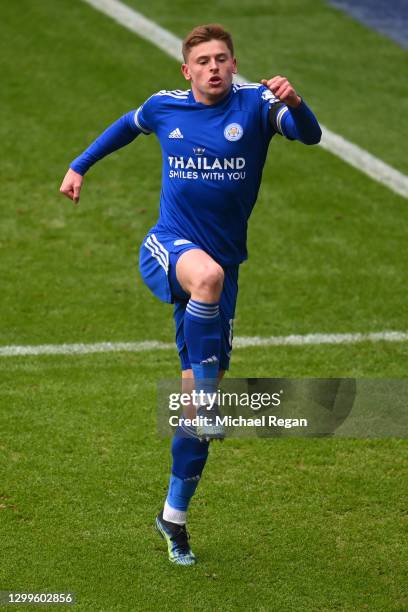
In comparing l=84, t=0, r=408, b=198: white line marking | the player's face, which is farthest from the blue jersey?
l=84, t=0, r=408, b=198: white line marking

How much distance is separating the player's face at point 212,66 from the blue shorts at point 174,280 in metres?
0.73

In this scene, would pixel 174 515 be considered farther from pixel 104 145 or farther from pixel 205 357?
pixel 104 145

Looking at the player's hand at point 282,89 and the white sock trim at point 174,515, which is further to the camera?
the white sock trim at point 174,515

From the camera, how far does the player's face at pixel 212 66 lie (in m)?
5.90

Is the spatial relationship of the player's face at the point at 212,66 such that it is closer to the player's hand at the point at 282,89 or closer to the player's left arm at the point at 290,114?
the player's left arm at the point at 290,114

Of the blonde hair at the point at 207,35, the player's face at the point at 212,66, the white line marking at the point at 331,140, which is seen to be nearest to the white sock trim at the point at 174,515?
the player's face at the point at 212,66

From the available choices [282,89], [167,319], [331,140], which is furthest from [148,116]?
[331,140]

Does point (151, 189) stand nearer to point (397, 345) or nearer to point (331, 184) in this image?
point (331, 184)

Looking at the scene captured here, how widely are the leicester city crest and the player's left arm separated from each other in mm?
159

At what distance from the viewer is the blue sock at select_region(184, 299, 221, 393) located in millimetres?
5746

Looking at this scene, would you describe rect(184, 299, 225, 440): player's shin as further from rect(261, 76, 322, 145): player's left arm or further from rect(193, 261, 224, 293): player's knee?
rect(261, 76, 322, 145): player's left arm

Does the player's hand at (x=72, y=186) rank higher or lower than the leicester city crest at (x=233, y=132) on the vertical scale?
lower

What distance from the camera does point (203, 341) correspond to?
5789mm

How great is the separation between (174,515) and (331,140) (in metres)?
7.53
